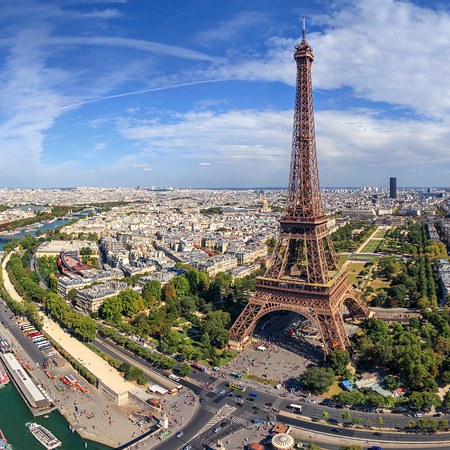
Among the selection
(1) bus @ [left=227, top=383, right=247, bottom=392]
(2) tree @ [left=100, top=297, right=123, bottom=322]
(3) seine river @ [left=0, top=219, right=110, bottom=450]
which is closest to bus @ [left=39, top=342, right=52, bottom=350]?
(3) seine river @ [left=0, top=219, right=110, bottom=450]

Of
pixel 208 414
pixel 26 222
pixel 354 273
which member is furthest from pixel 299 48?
pixel 26 222

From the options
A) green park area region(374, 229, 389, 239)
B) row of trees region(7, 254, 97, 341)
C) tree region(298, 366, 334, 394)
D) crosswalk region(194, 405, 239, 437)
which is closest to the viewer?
crosswalk region(194, 405, 239, 437)

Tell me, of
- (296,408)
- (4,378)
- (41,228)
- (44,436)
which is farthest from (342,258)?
(41,228)

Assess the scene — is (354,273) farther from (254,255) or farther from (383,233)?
(383,233)

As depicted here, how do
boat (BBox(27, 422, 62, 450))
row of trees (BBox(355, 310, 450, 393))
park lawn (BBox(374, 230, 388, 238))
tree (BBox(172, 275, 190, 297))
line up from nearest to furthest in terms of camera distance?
boat (BBox(27, 422, 62, 450))
row of trees (BBox(355, 310, 450, 393))
tree (BBox(172, 275, 190, 297))
park lawn (BBox(374, 230, 388, 238))

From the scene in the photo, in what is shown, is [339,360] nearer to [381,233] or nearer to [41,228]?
[381,233]

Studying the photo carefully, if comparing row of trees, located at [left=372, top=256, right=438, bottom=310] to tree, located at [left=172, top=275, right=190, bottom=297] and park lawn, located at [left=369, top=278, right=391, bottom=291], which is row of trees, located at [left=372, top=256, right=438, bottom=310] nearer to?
park lawn, located at [left=369, top=278, right=391, bottom=291]
